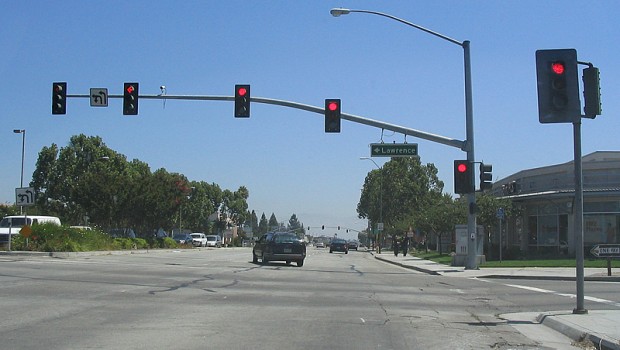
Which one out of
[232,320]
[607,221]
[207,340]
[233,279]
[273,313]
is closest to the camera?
[207,340]

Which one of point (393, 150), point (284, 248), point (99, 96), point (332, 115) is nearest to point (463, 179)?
point (393, 150)

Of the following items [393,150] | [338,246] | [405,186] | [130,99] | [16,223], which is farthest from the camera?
[405,186]

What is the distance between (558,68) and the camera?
12.9 m

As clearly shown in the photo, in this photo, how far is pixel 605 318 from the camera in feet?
39.9

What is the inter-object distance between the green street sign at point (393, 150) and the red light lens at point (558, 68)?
1574cm

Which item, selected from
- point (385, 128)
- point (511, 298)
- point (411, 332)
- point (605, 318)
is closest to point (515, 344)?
point (411, 332)

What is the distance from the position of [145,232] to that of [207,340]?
4840 centimetres

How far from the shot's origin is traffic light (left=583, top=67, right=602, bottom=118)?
1283 cm

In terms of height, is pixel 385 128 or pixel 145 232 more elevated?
pixel 385 128

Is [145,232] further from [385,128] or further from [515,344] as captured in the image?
[515,344]

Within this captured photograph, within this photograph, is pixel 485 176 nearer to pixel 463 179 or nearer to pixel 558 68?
pixel 463 179

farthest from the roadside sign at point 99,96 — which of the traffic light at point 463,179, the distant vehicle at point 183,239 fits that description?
the distant vehicle at point 183,239

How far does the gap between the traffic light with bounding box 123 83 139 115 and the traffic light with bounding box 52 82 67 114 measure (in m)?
2.20

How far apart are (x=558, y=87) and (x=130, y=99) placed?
1641 cm
